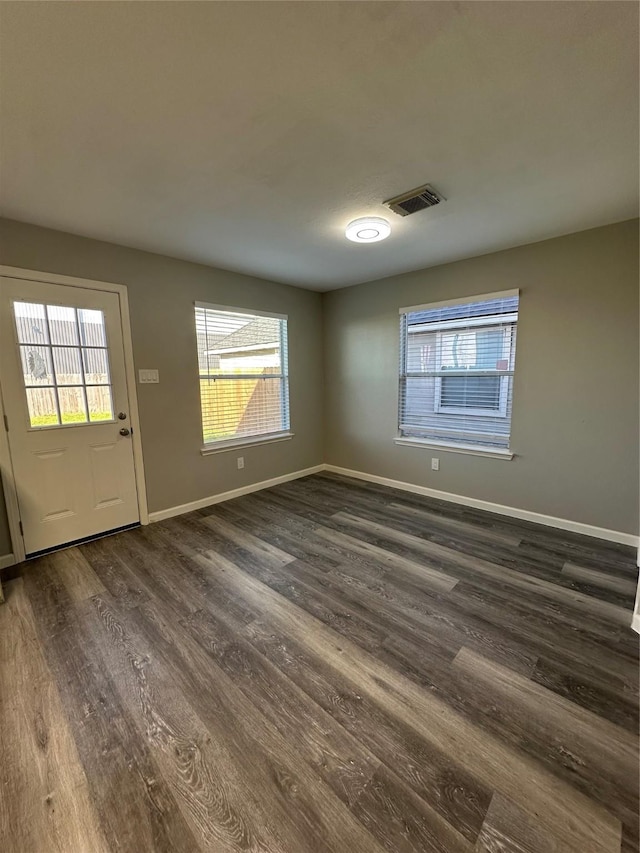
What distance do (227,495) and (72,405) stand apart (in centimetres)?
173

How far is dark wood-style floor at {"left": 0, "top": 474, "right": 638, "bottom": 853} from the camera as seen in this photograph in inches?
41.6

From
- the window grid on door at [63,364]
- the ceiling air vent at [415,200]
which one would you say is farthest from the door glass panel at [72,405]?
the ceiling air vent at [415,200]

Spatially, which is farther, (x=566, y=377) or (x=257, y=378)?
(x=257, y=378)

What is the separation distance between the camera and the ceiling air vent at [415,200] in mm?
2061

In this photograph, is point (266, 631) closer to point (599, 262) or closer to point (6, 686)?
point (6, 686)

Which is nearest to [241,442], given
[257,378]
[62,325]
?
[257,378]

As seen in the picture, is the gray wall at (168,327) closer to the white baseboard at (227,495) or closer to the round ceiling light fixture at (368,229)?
the white baseboard at (227,495)

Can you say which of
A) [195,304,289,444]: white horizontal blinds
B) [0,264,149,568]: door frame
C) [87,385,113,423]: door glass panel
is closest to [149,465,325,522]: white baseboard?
[0,264,149,568]: door frame

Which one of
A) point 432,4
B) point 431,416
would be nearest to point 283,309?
point 431,416

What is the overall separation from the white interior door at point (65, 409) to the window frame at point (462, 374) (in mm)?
2856

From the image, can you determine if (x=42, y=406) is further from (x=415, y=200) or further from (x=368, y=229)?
(x=415, y=200)

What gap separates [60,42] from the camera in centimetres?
115

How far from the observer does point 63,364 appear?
2670 millimetres

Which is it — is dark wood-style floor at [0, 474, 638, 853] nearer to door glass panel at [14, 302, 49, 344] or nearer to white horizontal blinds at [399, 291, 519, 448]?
white horizontal blinds at [399, 291, 519, 448]
